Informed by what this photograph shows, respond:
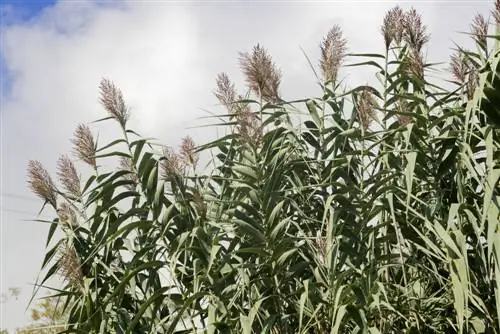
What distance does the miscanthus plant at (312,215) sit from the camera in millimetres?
2230

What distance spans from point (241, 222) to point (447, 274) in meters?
0.70

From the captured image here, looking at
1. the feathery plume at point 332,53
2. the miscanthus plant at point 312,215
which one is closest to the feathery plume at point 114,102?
the miscanthus plant at point 312,215

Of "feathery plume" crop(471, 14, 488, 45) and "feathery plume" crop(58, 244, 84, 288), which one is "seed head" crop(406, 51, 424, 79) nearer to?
"feathery plume" crop(471, 14, 488, 45)

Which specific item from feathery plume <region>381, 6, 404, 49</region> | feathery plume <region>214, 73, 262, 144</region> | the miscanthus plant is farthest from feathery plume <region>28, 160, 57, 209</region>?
feathery plume <region>381, 6, 404, 49</region>

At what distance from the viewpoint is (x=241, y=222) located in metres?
2.41

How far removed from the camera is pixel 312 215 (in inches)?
102

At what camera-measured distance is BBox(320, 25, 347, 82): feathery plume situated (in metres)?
2.67

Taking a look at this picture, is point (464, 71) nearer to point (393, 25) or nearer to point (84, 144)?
point (393, 25)

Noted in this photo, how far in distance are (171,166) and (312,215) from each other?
1.75ft

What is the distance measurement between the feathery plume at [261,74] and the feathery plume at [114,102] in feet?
1.58

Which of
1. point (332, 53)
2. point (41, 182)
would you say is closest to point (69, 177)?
point (41, 182)

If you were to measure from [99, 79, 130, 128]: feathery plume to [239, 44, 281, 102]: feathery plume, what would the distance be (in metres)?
0.48

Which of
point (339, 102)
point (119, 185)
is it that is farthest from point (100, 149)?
point (339, 102)

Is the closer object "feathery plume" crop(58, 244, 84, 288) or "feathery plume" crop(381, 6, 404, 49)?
"feathery plume" crop(58, 244, 84, 288)
